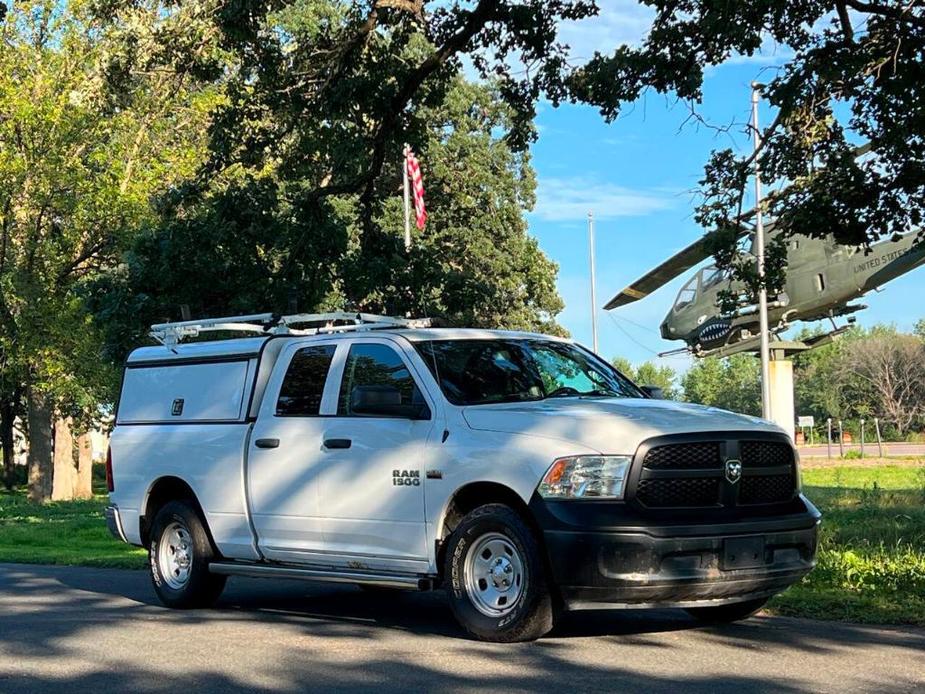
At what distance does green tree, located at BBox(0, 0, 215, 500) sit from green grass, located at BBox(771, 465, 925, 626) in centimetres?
1994

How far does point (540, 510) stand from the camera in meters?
7.87

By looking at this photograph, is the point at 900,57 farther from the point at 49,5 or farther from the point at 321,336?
the point at 49,5

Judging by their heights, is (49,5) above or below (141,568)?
above

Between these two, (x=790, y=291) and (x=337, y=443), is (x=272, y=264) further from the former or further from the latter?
(x=790, y=291)

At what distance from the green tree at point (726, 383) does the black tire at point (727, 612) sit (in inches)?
4112

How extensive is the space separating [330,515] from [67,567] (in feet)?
22.5

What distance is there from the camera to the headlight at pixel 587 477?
778 centimetres

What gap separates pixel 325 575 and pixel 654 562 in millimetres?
2781

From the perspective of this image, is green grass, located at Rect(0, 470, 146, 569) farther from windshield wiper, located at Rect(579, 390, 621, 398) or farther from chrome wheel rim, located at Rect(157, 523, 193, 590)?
windshield wiper, located at Rect(579, 390, 621, 398)

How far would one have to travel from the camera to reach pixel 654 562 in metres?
7.66

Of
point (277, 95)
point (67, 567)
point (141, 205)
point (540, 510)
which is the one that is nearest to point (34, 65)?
point (141, 205)

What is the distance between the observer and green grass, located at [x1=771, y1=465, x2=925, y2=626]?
9.33 metres

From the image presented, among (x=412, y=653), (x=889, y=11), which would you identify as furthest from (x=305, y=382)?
(x=889, y=11)

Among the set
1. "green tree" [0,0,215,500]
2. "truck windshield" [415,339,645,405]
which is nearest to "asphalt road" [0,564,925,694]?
"truck windshield" [415,339,645,405]
